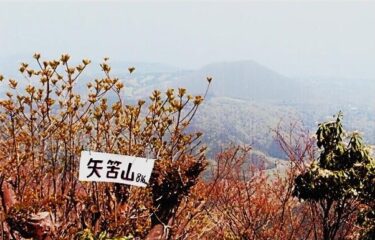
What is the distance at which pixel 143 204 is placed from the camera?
26.8 ft

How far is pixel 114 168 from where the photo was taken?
6648mm

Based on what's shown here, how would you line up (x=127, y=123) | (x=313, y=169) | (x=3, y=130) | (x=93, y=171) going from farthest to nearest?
1. (x=313, y=169)
2. (x=3, y=130)
3. (x=127, y=123)
4. (x=93, y=171)

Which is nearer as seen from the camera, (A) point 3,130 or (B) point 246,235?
(A) point 3,130

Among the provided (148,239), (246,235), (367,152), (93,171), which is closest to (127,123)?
(93,171)

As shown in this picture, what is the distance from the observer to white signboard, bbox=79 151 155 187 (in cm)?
655

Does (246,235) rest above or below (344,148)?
below

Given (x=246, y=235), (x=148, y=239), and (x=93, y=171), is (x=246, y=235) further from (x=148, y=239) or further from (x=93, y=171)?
(x=93, y=171)

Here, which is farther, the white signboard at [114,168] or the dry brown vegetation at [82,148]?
the dry brown vegetation at [82,148]

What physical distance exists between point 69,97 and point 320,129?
19.3 ft

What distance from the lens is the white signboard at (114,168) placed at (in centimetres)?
655

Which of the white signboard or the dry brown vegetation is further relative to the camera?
the dry brown vegetation

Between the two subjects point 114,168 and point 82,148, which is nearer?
point 114,168

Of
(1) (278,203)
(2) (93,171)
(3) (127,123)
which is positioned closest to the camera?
(2) (93,171)

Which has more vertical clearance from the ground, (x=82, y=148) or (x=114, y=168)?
(x=82, y=148)
